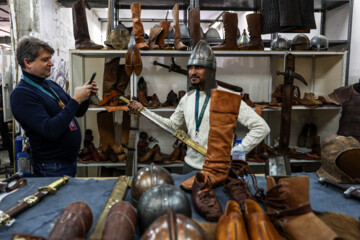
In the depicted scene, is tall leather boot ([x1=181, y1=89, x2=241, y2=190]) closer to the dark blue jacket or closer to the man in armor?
the man in armor

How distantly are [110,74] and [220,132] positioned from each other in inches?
108

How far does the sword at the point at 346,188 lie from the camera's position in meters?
Answer: 1.49

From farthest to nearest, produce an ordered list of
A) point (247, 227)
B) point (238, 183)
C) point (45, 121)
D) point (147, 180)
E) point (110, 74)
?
point (110, 74) < point (45, 121) < point (238, 183) < point (147, 180) < point (247, 227)

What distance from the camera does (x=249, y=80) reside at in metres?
4.35

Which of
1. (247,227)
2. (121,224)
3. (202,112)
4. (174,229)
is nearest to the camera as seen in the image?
(174,229)

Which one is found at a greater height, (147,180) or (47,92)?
(47,92)

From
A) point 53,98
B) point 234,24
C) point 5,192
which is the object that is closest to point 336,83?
point 234,24

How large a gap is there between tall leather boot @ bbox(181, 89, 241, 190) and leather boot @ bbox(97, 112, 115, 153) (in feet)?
8.42

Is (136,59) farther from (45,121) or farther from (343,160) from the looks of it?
(343,160)

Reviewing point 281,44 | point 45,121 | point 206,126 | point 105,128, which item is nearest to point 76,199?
point 45,121

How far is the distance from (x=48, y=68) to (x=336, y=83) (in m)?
3.95

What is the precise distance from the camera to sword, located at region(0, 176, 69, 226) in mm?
1193

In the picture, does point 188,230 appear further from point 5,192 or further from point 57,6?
point 57,6

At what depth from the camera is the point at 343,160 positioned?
1745 mm
